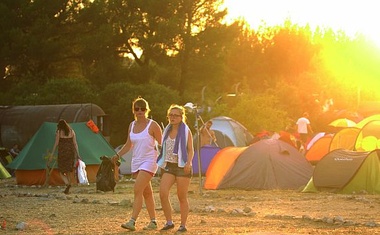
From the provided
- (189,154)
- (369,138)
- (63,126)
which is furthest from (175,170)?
(369,138)

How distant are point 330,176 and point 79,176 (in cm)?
731

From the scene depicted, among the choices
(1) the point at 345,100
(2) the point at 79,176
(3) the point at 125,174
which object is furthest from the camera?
(1) the point at 345,100

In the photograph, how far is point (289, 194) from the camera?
20.6 metres

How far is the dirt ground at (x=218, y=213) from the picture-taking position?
12.3m

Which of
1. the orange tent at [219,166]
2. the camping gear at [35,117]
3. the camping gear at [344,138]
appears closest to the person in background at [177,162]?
the orange tent at [219,166]

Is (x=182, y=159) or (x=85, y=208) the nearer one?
(x=182, y=159)

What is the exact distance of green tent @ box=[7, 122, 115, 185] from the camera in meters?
25.6

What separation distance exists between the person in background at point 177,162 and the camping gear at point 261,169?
10.6 m

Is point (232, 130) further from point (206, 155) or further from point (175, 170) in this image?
point (175, 170)

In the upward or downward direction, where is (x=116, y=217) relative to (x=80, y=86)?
downward

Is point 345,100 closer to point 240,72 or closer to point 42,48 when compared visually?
point 240,72

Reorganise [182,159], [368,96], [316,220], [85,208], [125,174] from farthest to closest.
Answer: [368,96]
[125,174]
[85,208]
[316,220]
[182,159]

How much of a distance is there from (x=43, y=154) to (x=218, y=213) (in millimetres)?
11644

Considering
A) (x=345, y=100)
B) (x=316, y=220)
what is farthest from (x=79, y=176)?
(x=345, y=100)
